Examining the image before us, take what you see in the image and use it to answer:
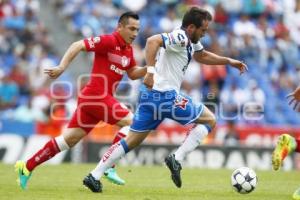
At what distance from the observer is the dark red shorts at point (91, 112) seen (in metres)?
11.6

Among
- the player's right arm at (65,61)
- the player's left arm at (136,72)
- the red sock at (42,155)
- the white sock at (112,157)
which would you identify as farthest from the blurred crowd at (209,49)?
the white sock at (112,157)

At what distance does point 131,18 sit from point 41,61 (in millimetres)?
11041

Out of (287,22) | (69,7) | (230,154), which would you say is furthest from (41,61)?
(287,22)

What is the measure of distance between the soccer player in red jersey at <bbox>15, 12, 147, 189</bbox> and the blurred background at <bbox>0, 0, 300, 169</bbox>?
7.91 m

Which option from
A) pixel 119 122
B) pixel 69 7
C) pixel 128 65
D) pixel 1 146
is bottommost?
pixel 1 146

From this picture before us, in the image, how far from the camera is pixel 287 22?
26.2 m

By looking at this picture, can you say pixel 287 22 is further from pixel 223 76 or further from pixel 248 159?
pixel 248 159

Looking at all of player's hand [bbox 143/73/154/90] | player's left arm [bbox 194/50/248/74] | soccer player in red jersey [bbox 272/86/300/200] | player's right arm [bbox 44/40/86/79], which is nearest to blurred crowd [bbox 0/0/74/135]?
player's right arm [bbox 44/40/86/79]

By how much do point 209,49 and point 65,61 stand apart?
42.4ft

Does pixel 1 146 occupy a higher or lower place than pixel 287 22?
lower

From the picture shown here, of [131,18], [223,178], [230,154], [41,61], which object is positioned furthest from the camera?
[41,61]

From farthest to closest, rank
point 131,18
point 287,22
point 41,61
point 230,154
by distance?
1. point 287,22
2. point 41,61
3. point 230,154
4. point 131,18

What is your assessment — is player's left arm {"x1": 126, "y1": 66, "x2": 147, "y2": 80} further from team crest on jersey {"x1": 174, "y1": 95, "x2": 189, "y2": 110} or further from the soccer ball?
the soccer ball

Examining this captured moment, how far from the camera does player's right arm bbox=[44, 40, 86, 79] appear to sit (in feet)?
34.6
